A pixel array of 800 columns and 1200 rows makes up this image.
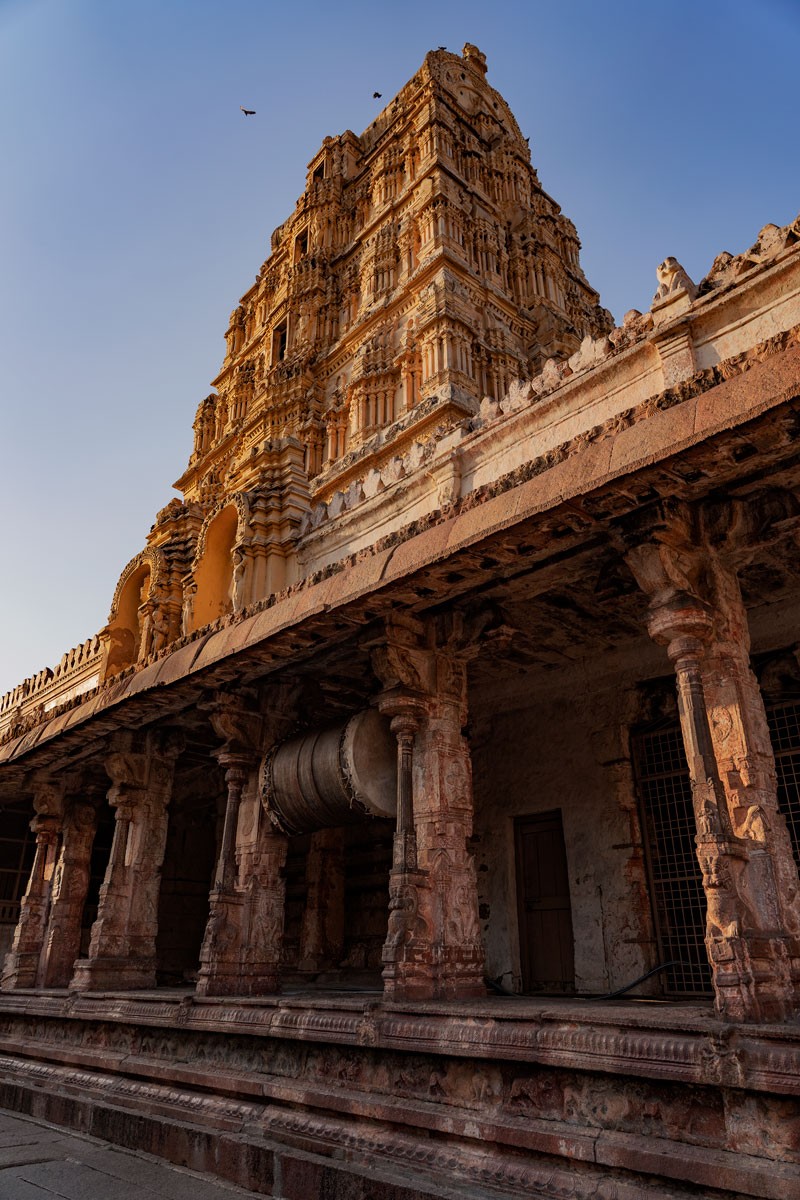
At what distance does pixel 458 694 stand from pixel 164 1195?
3.91 metres

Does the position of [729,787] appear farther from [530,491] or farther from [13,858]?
[13,858]

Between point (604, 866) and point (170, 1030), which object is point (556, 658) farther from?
point (170, 1030)

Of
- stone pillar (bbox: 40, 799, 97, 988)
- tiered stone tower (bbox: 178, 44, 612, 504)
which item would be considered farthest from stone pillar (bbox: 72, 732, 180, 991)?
tiered stone tower (bbox: 178, 44, 612, 504)

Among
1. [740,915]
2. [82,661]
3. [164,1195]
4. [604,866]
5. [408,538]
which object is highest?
[82,661]

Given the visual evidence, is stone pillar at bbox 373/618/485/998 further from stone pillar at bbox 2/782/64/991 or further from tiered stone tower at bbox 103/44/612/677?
tiered stone tower at bbox 103/44/612/677

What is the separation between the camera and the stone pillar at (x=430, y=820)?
5496 millimetres

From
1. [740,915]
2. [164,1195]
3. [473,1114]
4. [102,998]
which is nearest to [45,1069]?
[102,998]

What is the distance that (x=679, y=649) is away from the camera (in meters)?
4.80

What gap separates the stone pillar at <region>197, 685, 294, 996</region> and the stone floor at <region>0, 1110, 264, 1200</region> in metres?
1.33

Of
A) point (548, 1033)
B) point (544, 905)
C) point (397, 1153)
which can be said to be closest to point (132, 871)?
point (544, 905)

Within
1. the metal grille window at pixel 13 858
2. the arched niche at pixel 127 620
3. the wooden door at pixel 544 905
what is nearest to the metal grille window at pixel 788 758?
the wooden door at pixel 544 905

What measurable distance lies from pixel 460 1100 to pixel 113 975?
18.7ft

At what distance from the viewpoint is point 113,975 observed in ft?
29.0

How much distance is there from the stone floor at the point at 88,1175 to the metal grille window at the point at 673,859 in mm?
4289
